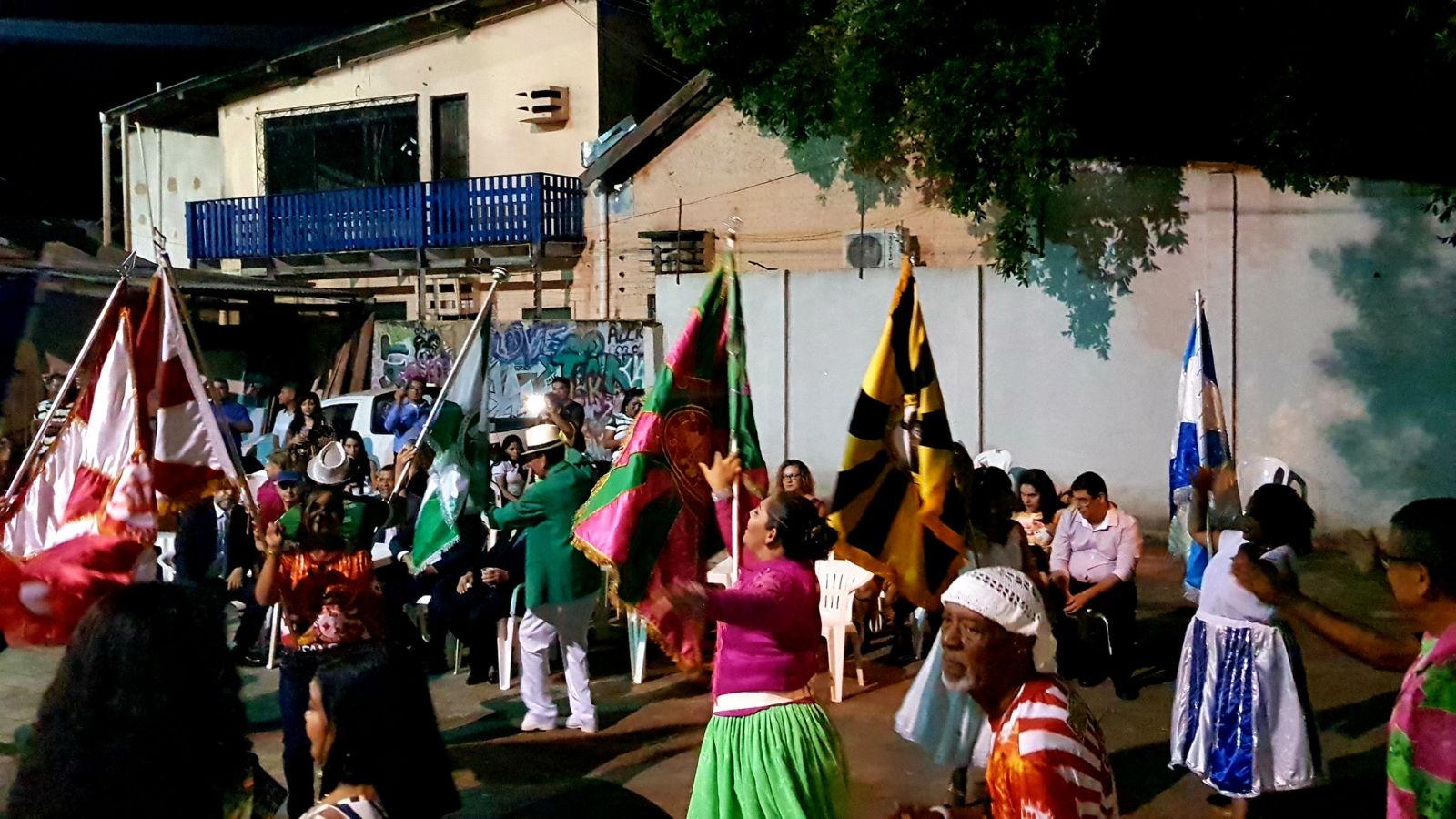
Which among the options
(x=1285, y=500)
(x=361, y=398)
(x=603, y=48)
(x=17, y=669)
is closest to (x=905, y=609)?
(x=1285, y=500)

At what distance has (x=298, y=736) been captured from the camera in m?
5.33

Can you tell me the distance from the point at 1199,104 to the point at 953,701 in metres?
10.9

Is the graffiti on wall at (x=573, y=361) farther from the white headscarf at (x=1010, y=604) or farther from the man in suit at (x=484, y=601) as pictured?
the white headscarf at (x=1010, y=604)

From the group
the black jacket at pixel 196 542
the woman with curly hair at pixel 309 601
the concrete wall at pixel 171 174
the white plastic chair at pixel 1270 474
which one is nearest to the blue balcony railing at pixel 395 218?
the concrete wall at pixel 171 174

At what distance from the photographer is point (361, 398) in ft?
48.7

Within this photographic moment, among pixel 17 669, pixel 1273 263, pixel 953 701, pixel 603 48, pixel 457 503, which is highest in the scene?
pixel 603 48

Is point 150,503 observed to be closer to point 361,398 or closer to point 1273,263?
point 361,398

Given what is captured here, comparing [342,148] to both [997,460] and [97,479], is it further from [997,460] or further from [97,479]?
[97,479]

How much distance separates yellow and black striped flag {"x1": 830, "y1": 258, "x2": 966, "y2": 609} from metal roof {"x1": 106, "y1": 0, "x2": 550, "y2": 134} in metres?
16.4

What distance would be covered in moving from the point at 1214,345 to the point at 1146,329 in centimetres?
74

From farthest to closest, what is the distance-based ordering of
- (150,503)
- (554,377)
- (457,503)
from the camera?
(554,377) → (457,503) → (150,503)

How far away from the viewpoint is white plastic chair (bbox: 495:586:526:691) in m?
Answer: 8.18

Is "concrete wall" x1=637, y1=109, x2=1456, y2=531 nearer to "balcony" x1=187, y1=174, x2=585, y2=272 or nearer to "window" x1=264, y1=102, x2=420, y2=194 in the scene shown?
"balcony" x1=187, y1=174, x2=585, y2=272

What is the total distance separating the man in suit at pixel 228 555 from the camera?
8.26m
